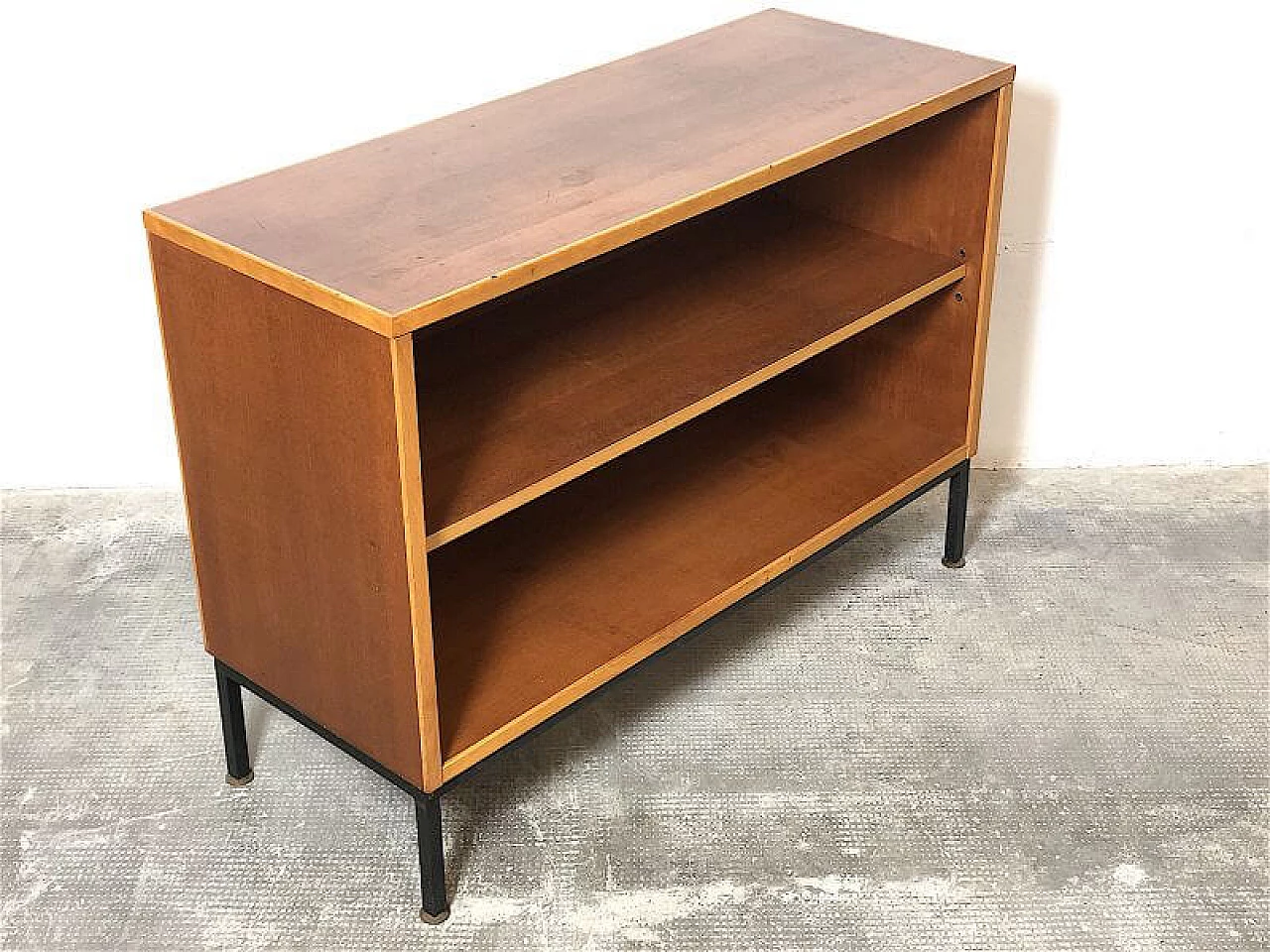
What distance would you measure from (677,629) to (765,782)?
0.95ft

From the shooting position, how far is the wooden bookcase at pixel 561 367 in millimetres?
2012

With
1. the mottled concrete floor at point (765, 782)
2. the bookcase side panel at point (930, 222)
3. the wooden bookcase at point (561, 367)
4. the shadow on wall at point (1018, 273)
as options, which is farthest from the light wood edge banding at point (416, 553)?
the shadow on wall at point (1018, 273)

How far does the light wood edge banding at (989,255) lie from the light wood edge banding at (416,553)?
1.15 metres

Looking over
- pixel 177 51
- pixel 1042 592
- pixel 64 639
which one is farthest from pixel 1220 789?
pixel 177 51

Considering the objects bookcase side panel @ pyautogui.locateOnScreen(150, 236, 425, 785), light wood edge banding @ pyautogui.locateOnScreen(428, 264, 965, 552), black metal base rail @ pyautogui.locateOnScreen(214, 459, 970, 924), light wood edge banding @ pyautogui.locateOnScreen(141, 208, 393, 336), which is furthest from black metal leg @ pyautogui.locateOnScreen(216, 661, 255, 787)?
light wood edge banding @ pyautogui.locateOnScreen(141, 208, 393, 336)

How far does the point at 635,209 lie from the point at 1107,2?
4.41ft

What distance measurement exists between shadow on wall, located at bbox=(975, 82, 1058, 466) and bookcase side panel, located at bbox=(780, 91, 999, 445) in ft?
1.27

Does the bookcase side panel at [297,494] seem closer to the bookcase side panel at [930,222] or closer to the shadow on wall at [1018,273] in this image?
the bookcase side panel at [930,222]

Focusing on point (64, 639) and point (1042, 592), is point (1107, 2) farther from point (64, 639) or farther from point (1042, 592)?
point (64, 639)

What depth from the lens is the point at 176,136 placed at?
3.08 meters

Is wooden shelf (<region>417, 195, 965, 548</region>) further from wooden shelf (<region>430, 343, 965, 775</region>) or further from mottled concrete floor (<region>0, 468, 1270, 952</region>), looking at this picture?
mottled concrete floor (<region>0, 468, 1270, 952</region>)

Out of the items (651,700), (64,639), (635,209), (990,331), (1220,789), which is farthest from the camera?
(990,331)

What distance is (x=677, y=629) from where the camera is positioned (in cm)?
Result: 248

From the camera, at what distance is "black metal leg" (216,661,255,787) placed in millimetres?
2488
